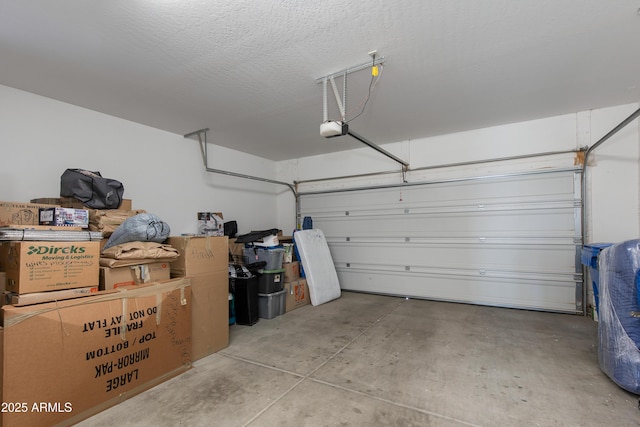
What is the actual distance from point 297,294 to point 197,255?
2.07 meters

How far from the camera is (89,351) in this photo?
1950 millimetres

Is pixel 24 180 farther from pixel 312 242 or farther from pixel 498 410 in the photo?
pixel 498 410

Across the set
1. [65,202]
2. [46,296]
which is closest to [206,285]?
[46,296]

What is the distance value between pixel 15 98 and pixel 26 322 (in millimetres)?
2493

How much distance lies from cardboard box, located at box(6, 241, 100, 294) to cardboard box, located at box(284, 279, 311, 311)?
8.43 ft

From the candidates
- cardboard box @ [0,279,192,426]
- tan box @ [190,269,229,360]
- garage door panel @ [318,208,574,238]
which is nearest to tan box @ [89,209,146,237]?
cardboard box @ [0,279,192,426]

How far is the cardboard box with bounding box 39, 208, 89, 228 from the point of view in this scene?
2.28 m

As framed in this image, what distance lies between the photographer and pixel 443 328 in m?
3.47

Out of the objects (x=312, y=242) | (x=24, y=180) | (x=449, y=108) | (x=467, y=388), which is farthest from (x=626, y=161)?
(x=24, y=180)

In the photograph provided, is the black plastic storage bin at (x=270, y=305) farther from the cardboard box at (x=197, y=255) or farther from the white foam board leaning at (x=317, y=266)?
the cardboard box at (x=197, y=255)

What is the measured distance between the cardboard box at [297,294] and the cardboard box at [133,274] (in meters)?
1.98

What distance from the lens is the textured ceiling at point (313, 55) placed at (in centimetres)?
193

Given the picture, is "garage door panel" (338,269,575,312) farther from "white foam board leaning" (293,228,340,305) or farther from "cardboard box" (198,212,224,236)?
"cardboard box" (198,212,224,236)

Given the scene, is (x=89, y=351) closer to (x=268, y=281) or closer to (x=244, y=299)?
(x=244, y=299)
